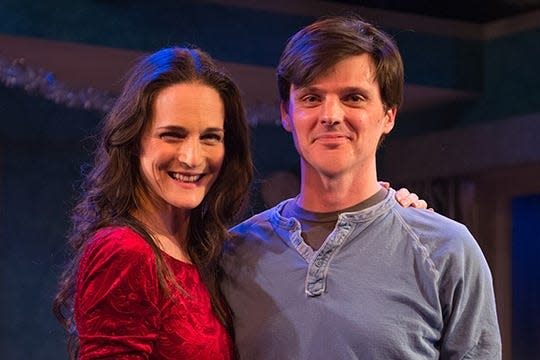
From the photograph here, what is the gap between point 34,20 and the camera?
437 cm

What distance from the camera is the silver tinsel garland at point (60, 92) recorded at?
15.9 ft

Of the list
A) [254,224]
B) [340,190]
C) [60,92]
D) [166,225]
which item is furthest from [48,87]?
[340,190]

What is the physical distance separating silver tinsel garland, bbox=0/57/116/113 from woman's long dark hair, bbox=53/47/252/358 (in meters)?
2.56

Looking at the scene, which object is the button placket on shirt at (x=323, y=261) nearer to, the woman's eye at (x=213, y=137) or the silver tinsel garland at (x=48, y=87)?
the woman's eye at (x=213, y=137)

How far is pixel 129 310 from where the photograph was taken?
199 cm

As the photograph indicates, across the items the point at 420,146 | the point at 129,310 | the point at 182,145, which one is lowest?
the point at 129,310

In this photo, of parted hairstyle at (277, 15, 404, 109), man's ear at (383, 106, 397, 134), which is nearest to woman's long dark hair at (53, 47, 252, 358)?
parted hairstyle at (277, 15, 404, 109)

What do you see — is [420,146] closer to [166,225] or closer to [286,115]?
[286,115]

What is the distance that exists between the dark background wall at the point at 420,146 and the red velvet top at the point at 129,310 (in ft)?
9.65

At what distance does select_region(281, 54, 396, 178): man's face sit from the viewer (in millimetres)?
2238

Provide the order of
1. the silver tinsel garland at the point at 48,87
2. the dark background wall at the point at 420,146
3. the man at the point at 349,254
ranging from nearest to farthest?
the man at the point at 349,254 < the silver tinsel garland at the point at 48,87 < the dark background wall at the point at 420,146

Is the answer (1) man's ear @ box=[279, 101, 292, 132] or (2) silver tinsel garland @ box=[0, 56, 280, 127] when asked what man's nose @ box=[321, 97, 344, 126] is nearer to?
(1) man's ear @ box=[279, 101, 292, 132]

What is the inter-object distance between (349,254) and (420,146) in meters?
3.63

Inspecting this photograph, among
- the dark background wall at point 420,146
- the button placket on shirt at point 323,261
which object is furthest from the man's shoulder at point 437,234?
the dark background wall at point 420,146
